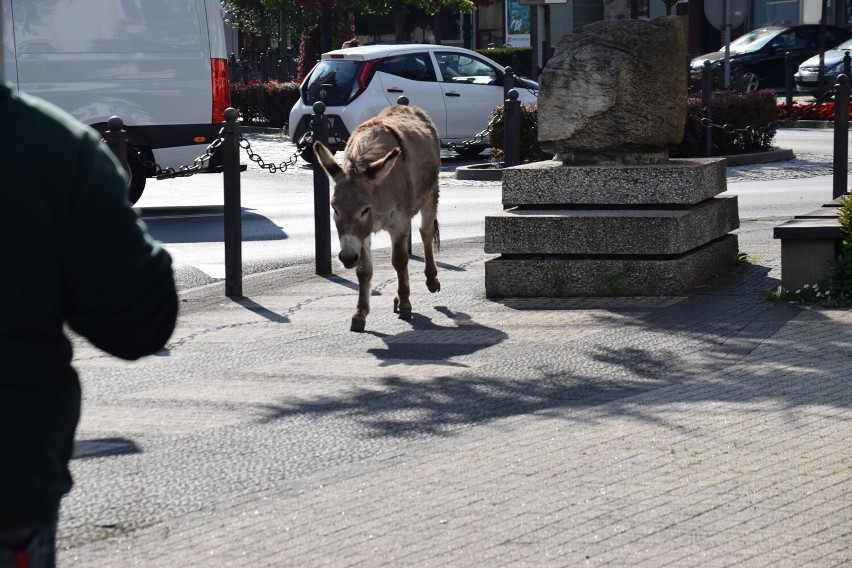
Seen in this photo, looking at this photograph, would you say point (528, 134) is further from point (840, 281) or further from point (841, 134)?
point (840, 281)

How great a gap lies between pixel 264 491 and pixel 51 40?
11.1m

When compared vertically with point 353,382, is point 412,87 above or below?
above

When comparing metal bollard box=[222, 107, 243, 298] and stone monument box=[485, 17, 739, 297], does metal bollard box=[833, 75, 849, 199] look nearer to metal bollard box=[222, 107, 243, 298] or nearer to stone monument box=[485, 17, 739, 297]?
stone monument box=[485, 17, 739, 297]

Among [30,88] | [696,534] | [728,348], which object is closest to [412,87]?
[30,88]

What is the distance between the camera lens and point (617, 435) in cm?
604

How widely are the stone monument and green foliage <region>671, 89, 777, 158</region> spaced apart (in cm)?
1036

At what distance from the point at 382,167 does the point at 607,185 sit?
1898 mm

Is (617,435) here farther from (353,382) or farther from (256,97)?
(256,97)

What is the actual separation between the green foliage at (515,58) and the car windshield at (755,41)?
8014mm

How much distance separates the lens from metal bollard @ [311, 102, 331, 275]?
11159 mm

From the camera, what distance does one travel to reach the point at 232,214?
418 inches

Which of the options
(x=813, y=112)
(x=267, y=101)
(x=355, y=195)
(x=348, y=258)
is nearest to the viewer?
(x=348, y=258)

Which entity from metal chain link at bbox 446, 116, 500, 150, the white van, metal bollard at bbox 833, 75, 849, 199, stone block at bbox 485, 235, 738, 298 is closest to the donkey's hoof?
stone block at bbox 485, 235, 738, 298

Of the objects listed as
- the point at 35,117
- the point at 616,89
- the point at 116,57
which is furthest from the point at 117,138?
the point at 35,117
